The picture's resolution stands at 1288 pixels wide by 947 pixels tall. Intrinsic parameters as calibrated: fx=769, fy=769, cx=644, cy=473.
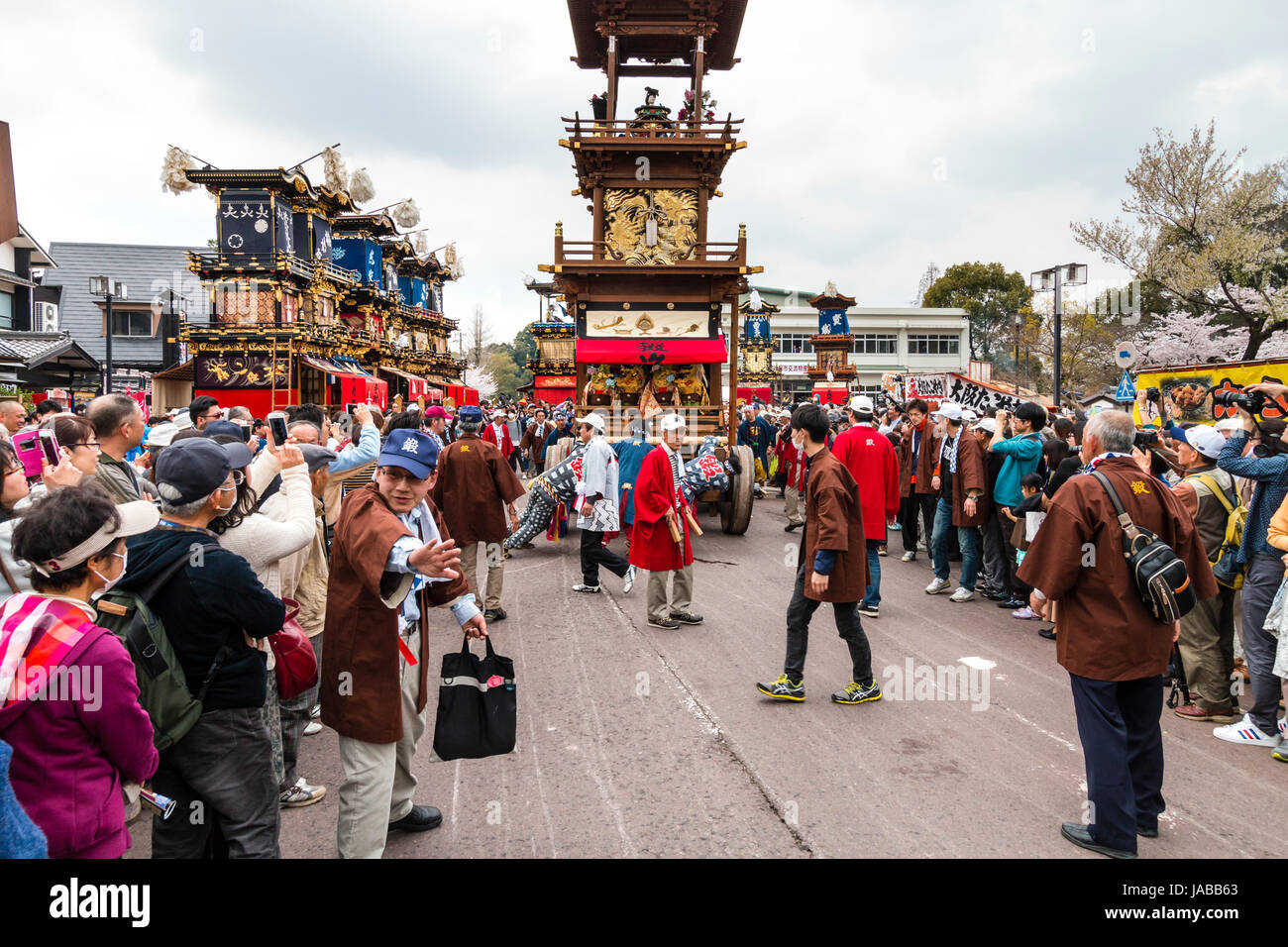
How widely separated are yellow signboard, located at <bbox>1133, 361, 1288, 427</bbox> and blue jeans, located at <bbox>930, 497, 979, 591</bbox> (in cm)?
293

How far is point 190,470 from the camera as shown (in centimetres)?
277

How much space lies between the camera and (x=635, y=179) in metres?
16.6

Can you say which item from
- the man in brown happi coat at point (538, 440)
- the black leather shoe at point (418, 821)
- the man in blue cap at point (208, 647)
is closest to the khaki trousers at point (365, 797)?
the man in blue cap at point (208, 647)

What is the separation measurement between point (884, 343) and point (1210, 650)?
5800 centimetres

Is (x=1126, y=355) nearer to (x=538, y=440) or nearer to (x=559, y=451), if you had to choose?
(x=559, y=451)

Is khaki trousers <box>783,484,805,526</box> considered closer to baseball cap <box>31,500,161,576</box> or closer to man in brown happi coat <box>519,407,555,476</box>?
man in brown happi coat <box>519,407,555,476</box>

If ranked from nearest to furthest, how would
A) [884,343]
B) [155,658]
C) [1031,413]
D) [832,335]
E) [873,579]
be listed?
[155,658] < [1031,413] < [873,579] < [832,335] < [884,343]

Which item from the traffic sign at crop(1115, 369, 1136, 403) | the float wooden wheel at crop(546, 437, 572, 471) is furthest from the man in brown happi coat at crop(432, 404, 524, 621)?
the traffic sign at crop(1115, 369, 1136, 403)

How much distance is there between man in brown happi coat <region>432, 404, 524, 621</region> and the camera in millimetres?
7648

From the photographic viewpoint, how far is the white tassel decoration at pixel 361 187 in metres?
41.1

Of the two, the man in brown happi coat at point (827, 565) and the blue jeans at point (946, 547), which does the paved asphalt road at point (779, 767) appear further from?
the blue jeans at point (946, 547)

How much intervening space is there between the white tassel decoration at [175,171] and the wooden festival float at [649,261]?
2093 cm

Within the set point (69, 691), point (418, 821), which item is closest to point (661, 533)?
point (418, 821)
